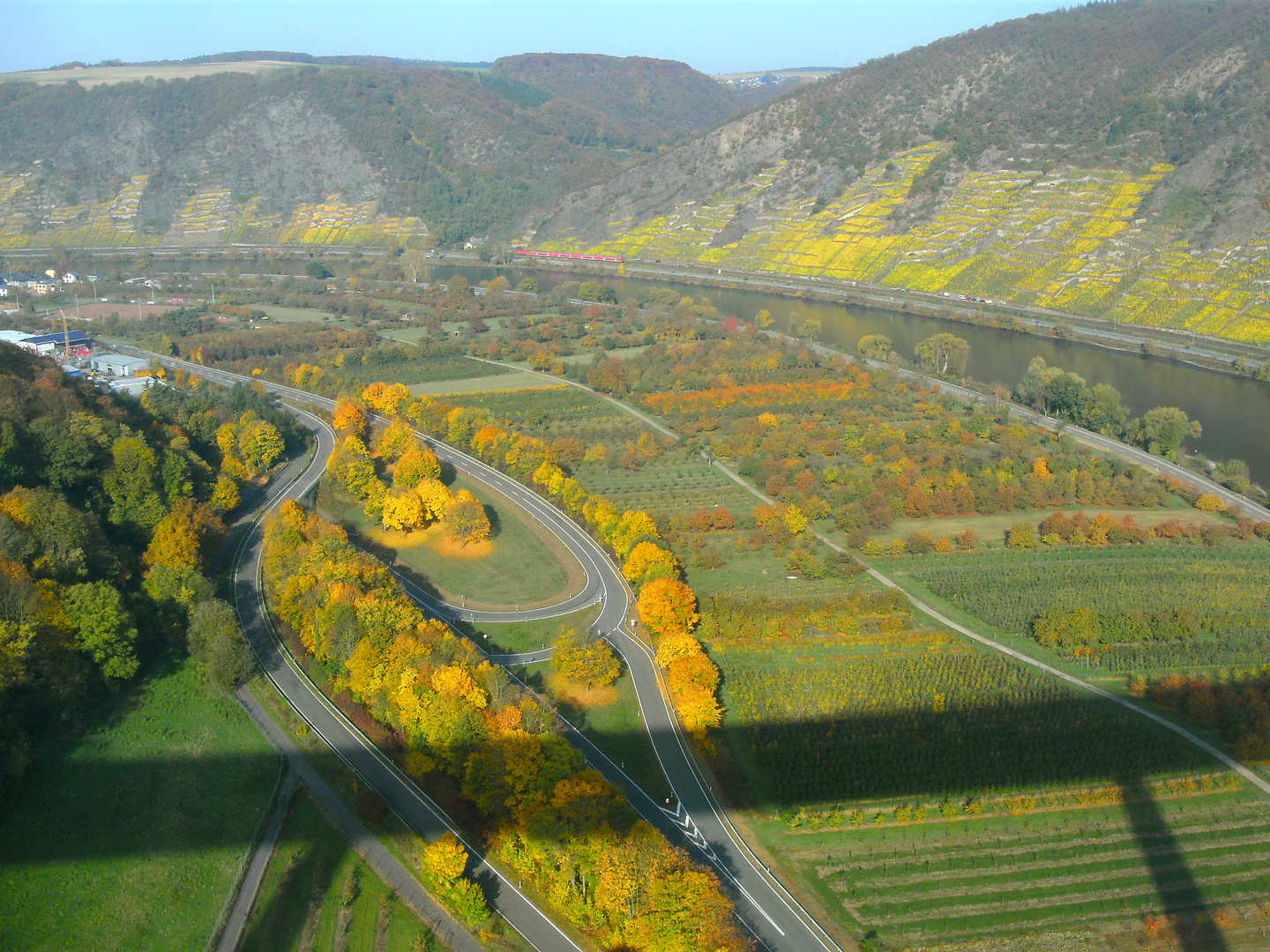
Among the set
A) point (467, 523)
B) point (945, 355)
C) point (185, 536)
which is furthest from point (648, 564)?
point (945, 355)

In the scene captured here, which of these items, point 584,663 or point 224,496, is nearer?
point 584,663

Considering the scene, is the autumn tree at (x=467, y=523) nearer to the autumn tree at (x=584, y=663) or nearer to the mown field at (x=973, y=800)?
the autumn tree at (x=584, y=663)

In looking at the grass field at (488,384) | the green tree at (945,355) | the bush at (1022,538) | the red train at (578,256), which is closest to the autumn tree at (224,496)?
the grass field at (488,384)

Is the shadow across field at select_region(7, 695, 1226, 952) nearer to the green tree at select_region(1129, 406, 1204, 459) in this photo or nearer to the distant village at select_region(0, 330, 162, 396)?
the green tree at select_region(1129, 406, 1204, 459)

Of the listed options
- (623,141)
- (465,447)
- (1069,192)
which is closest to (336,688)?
(465,447)

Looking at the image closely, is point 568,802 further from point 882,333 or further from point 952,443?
point 882,333

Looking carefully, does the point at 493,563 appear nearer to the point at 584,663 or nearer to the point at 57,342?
the point at 584,663

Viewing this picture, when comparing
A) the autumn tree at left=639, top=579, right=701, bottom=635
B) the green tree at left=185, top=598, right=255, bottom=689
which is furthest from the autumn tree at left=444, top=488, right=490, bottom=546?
the green tree at left=185, top=598, right=255, bottom=689

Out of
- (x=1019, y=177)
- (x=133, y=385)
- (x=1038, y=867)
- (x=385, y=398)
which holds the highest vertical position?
(x=1019, y=177)
